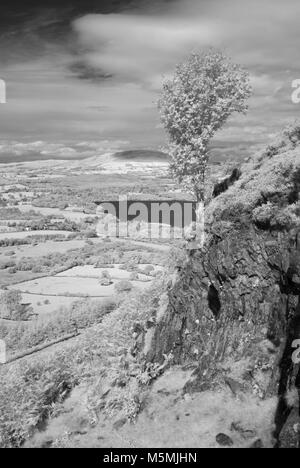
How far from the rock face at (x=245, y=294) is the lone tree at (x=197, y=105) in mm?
7361

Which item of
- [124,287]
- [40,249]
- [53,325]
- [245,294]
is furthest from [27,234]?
[245,294]

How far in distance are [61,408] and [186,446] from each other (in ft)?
16.9

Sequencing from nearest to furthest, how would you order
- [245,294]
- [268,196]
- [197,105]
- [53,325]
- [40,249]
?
[245,294] < [268,196] < [197,105] < [53,325] < [40,249]

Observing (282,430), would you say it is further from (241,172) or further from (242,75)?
(242,75)

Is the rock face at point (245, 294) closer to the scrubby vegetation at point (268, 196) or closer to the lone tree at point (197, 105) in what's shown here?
the scrubby vegetation at point (268, 196)

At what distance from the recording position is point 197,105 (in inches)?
985

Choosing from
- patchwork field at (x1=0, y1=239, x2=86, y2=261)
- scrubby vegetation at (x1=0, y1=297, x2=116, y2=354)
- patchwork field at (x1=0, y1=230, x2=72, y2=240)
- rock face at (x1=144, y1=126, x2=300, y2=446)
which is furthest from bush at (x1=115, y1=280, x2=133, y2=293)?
patchwork field at (x1=0, y1=230, x2=72, y2=240)

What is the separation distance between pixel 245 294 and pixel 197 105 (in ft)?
42.1

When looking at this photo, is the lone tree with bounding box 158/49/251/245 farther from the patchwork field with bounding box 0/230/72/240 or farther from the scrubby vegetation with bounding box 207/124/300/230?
the patchwork field with bounding box 0/230/72/240

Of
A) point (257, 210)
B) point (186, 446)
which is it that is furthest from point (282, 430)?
point (257, 210)

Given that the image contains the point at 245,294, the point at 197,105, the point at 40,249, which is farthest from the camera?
the point at 40,249

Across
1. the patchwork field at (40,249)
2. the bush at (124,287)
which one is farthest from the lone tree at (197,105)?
the patchwork field at (40,249)

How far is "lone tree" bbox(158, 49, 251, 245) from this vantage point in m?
25.2

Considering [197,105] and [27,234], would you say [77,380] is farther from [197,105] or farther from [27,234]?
[27,234]
